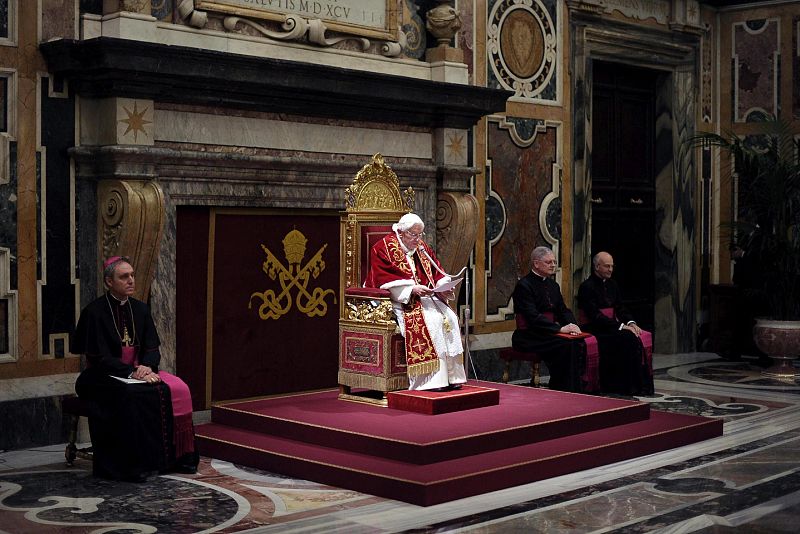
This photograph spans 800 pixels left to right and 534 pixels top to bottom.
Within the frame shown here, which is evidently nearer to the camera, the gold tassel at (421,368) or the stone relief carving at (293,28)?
the gold tassel at (421,368)

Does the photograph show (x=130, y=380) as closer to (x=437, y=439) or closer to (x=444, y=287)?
(x=437, y=439)

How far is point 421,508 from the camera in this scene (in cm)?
543

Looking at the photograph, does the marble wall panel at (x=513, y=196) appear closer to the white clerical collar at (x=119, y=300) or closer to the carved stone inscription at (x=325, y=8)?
the carved stone inscription at (x=325, y=8)

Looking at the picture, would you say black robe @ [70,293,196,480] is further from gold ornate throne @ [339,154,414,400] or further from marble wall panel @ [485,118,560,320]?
marble wall panel @ [485,118,560,320]

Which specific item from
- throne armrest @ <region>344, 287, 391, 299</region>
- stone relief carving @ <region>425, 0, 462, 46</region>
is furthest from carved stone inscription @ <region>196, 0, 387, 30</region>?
throne armrest @ <region>344, 287, 391, 299</region>

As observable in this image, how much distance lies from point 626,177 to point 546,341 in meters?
3.44

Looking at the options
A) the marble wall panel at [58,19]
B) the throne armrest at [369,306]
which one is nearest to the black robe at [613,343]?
the throne armrest at [369,306]

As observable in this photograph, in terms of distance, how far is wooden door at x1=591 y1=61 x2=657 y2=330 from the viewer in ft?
36.7

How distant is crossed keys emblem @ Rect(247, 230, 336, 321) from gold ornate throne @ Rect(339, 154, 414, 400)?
730 millimetres

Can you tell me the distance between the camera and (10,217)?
6820 millimetres

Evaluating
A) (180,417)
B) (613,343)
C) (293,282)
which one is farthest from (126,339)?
(613,343)

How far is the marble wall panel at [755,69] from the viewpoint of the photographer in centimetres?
1206

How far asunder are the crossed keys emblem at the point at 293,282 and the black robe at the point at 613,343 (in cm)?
227

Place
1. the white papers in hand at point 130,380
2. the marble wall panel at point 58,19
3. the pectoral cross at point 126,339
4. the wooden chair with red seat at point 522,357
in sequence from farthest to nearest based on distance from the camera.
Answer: the wooden chair with red seat at point 522,357
the marble wall panel at point 58,19
the pectoral cross at point 126,339
the white papers in hand at point 130,380
